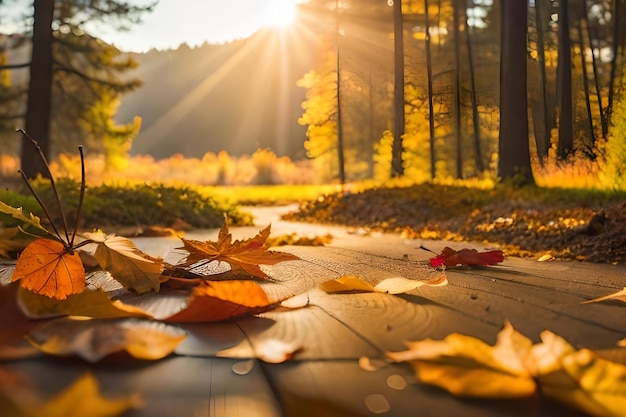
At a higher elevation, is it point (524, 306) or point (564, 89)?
point (564, 89)

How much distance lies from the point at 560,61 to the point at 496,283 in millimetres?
1453

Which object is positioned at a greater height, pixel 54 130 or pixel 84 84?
pixel 84 84

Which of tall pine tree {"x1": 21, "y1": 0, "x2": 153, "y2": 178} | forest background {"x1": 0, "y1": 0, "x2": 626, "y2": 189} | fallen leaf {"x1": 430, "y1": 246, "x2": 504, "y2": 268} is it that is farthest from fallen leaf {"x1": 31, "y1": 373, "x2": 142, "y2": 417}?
tall pine tree {"x1": 21, "y1": 0, "x2": 153, "y2": 178}

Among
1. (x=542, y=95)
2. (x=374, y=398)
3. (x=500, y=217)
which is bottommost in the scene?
(x=374, y=398)

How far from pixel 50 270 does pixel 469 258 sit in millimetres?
995

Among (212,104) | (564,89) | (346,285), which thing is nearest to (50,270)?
(346,285)

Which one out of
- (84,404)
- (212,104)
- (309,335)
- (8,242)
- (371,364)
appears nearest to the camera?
(84,404)

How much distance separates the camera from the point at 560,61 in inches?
84.3

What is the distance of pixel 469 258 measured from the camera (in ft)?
4.53

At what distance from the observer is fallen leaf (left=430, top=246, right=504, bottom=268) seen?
1.38 metres

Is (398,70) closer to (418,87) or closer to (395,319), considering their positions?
(418,87)

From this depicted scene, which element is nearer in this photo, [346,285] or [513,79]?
[346,285]

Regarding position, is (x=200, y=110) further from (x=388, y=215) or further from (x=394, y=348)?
(x=394, y=348)

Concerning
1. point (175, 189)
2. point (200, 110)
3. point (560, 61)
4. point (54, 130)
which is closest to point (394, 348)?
point (560, 61)
